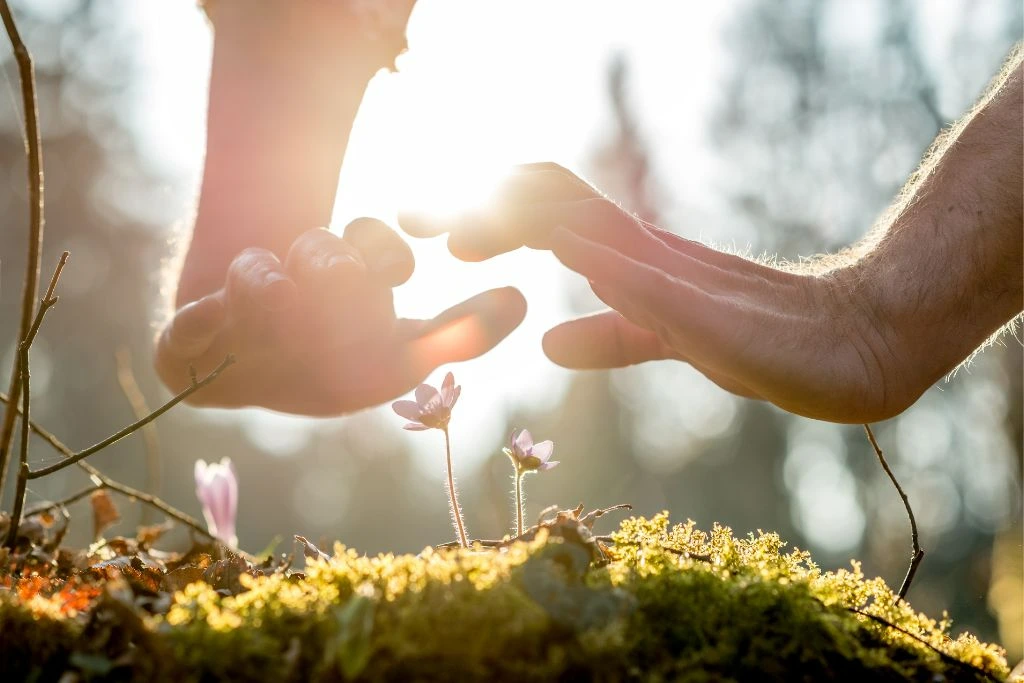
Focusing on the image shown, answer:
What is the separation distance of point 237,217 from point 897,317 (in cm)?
233

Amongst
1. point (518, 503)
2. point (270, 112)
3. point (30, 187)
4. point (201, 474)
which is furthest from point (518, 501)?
point (270, 112)

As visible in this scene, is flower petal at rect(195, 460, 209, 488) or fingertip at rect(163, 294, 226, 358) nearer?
fingertip at rect(163, 294, 226, 358)

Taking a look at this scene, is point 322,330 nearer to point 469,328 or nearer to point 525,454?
point 469,328

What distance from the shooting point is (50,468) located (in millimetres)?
1309

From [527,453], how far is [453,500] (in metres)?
0.20

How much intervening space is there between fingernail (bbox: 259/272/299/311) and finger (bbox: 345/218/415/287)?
9.6 inches

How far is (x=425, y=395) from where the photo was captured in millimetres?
1547

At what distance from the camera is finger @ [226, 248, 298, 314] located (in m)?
1.82

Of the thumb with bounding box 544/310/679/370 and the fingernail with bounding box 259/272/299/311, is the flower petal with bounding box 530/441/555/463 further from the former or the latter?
the fingernail with bounding box 259/272/299/311

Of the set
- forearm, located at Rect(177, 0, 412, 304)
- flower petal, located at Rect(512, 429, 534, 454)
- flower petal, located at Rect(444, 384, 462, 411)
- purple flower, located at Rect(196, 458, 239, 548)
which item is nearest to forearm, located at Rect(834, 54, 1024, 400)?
flower petal, located at Rect(512, 429, 534, 454)

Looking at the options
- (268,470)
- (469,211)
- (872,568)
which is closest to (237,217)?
(469,211)

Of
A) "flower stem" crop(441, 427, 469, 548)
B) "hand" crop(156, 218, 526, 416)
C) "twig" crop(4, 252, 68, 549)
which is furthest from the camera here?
"hand" crop(156, 218, 526, 416)

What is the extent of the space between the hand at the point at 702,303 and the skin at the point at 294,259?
0.41 m

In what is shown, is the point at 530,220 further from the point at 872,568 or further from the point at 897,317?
the point at 872,568
